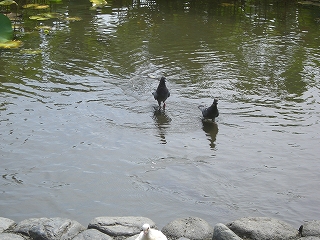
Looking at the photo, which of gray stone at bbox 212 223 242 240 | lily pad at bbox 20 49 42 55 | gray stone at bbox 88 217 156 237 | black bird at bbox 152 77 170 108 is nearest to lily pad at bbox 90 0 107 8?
lily pad at bbox 20 49 42 55

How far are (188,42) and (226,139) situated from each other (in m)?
7.07

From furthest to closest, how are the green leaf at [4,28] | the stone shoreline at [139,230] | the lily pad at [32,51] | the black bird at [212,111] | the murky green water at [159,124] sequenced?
the lily pad at [32,51]
the black bird at [212,111]
the murky green water at [159,124]
the stone shoreline at [139,230]
the green leaf at [4,28]

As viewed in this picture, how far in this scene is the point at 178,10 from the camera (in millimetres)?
20750

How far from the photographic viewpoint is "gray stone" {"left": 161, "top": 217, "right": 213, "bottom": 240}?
19.4 ft

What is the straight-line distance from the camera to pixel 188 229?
5992mm

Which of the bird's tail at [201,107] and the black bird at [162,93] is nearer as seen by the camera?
the bird's tail at [201,107]

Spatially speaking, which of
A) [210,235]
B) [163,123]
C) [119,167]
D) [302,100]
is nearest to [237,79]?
[302,100]

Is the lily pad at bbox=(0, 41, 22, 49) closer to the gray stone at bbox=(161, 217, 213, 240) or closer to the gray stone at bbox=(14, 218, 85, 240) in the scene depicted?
the gray stone at bbox=(14, 218, 85, 240)

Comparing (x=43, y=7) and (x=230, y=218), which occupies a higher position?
(x=43, y=7)

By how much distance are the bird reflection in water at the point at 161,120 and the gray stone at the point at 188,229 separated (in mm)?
3101

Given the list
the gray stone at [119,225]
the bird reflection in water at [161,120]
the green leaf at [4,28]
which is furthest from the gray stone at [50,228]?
the bird reflection in water at [161,120]

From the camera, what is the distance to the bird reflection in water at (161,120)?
943 cm

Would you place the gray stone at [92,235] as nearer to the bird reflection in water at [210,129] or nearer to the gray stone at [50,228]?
the gray stone at [50,228]

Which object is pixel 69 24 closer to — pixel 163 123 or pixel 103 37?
pixel 103 37
